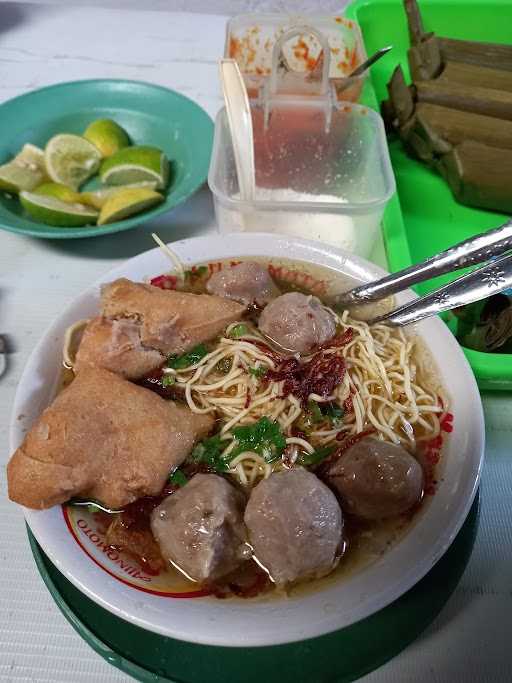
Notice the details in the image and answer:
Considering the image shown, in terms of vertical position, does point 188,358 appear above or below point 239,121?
below

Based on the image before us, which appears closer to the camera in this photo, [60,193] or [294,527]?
[294,527]

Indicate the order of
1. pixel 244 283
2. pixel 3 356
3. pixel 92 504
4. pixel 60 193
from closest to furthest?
pixel 92 504 < pixel 244 283 < pixel 3 356 < pixel 60 193

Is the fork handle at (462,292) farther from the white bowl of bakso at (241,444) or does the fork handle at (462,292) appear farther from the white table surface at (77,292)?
the white table surface at (77,292)

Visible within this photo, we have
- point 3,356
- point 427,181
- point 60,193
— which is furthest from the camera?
point 427,181

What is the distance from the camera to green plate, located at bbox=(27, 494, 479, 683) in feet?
3.32

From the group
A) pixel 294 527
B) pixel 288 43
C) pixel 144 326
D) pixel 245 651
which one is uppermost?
pixel 288 43

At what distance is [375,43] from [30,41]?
197 centimetres

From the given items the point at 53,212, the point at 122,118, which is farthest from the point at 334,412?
the point at 122,118

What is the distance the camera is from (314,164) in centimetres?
211

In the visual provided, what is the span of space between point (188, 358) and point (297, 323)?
32cm

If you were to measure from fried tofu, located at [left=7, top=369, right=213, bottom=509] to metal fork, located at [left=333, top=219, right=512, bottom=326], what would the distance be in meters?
0.64

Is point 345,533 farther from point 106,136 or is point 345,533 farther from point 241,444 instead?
point 106,136

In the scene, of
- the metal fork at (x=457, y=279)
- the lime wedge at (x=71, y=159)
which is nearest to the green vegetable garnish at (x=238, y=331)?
the metal fork at (x=457, y=279)

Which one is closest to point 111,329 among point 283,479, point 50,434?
point 50,434
